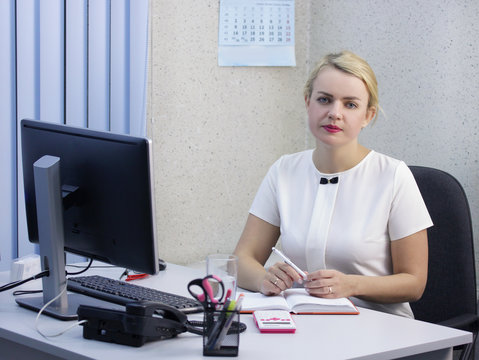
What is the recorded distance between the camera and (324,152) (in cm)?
202

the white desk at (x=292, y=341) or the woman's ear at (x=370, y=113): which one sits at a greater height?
the woman's ear at (x=370, y=113)

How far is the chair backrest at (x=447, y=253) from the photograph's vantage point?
6.20 ft

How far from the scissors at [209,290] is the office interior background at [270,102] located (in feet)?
4.07

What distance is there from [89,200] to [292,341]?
573 mm

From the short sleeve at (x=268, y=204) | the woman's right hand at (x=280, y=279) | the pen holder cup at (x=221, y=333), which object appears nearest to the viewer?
the pen holder cup at (x=221, y=333)

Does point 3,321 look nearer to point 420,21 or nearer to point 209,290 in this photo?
point 209,290

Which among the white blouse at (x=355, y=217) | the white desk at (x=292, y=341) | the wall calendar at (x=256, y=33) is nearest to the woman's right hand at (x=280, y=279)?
the white desk at (x=292, y=341)

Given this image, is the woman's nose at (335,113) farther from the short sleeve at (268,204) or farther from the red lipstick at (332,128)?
the short sleeve at (268,204)

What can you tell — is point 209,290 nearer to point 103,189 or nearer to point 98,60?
point 103,189

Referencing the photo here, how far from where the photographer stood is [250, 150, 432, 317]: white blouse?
188cm

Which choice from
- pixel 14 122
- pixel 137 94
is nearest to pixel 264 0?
pixel 137 94

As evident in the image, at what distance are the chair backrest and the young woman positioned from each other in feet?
0.30

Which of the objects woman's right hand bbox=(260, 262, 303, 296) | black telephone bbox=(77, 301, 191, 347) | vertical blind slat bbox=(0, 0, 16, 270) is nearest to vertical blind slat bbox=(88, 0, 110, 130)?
vertical blind slat bbox=(0, 0, 16, 270)

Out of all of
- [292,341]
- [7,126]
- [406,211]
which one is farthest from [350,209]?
[7,126]
